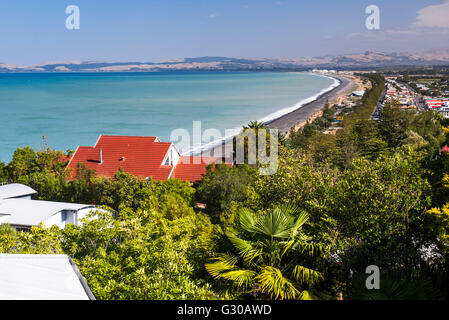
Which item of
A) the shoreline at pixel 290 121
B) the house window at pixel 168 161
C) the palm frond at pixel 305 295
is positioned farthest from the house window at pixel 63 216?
the shoreline at pixel 290 121

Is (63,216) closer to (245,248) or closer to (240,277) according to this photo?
(245,248)

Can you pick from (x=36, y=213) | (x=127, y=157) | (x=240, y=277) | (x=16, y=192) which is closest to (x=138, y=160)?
(x=127, y=157)

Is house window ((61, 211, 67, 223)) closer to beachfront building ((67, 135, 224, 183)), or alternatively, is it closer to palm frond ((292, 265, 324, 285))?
beachfront building ((67, 135, 224, 183))

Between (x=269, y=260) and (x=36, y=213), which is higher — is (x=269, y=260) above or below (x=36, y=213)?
above
